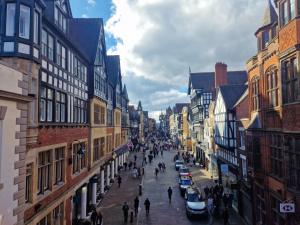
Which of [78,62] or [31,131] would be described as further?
[78,62]

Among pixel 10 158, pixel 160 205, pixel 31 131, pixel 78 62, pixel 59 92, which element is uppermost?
pixel 78 62

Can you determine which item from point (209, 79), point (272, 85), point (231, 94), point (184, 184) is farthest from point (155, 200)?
point (209, 79)

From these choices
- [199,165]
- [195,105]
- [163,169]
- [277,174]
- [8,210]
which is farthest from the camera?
[195,105]

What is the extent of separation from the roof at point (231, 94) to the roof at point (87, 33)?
14187 mm

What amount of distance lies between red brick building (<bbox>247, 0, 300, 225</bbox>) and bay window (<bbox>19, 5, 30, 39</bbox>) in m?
11.1

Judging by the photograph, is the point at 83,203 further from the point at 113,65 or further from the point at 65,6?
the point at 113,65

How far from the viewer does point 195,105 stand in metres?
62.8

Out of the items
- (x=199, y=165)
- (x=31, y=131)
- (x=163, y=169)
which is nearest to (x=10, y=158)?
(x=31, y=131)

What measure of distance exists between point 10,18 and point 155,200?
73.7ft

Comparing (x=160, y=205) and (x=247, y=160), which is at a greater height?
(x=247, y=160)

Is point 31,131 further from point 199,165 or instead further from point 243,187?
point 199,165

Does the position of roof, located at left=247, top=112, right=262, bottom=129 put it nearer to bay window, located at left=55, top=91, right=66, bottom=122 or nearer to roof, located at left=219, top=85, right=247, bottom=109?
roof, located at left=219, top=85, right=247, bottom=109

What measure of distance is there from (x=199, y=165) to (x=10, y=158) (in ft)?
154

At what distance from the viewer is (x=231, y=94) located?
34406mm
